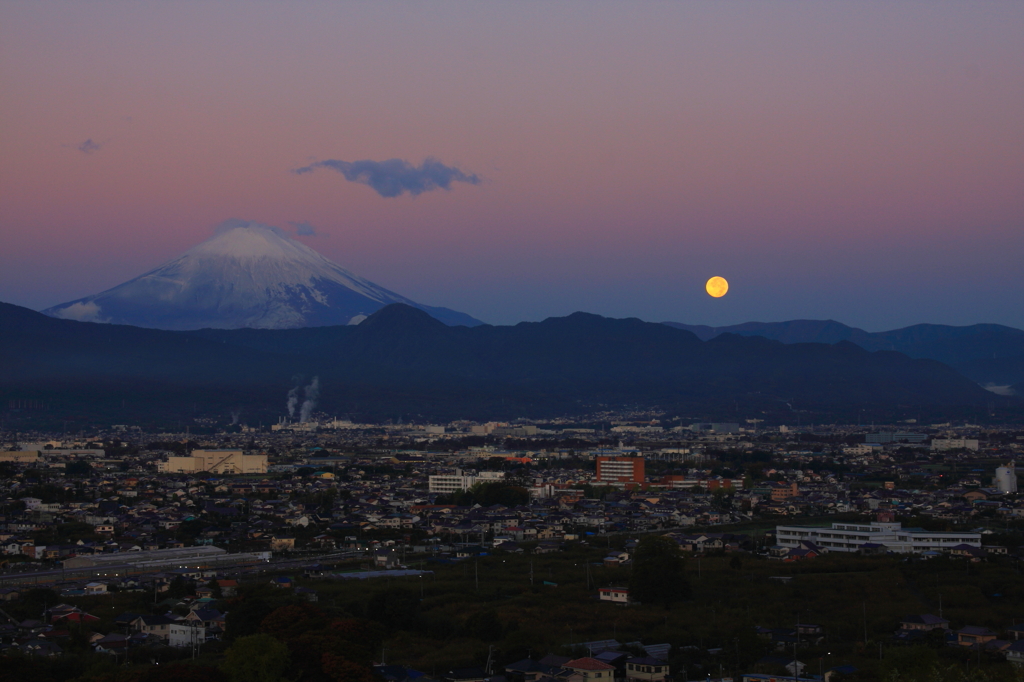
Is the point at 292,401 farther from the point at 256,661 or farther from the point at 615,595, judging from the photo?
the point at 256,661

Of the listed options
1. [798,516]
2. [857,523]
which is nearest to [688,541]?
[857,523]

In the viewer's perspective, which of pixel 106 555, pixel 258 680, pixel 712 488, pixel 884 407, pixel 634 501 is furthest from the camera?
pixel 884 407

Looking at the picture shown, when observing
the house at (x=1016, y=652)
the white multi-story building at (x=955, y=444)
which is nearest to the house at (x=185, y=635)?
the house at (x=1016, y=652)

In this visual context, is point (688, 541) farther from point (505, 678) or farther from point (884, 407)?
point (884, 407)

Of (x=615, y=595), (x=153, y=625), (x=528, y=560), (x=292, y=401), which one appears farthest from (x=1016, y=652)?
(x=292, y=401)

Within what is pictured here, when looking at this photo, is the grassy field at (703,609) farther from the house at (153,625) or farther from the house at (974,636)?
the house at (153,625)

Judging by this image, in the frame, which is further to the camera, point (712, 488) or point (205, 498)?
point (712, 488)

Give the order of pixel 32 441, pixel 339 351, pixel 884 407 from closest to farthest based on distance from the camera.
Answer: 1. pixel 32 441
2. pixel 884 407
3. pixel 339 351
